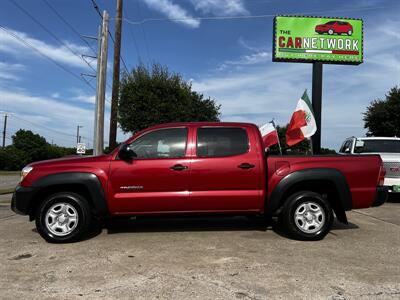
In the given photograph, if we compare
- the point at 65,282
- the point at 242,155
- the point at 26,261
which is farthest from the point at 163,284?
the point at 242,155

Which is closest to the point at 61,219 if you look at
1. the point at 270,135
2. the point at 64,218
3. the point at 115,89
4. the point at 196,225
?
the point at 64,218

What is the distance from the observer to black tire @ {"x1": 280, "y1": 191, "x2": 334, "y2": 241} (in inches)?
246

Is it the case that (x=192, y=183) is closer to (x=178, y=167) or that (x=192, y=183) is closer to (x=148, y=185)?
(x=178, y=167)

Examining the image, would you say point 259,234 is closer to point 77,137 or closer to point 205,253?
point 205,253

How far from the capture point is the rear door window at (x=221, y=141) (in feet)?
20.9

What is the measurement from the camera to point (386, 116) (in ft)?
102

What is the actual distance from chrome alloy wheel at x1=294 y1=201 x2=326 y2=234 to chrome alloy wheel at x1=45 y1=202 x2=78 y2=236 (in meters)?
3.41

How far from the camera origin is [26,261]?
527 centimetres

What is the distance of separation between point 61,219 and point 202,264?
96.4 inches

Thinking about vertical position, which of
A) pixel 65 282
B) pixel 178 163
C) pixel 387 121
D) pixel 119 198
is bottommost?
pixel 65 282

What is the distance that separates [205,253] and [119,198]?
159 centimetres

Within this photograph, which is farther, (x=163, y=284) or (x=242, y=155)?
(x=242, y=155)

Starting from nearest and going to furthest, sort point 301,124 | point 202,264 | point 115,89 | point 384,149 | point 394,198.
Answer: point 202,264 → point 301,124 → point 384,149 → point 394,198 → point 115,89

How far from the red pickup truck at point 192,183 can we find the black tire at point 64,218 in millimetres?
14
